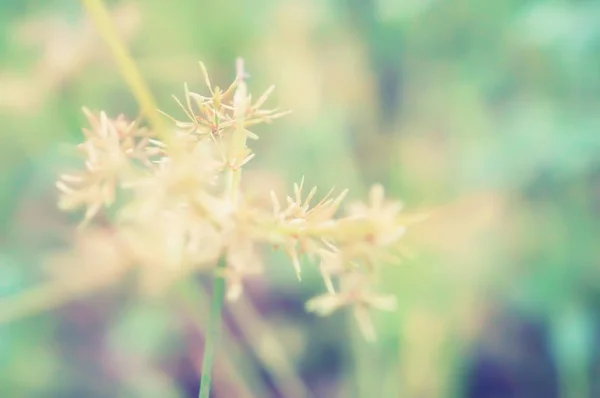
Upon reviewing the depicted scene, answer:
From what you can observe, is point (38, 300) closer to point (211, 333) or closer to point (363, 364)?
point (363, 364)

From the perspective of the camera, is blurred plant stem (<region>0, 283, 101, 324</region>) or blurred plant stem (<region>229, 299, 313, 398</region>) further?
blurred plant stem (<region>229, 299, 313, 398</region>)

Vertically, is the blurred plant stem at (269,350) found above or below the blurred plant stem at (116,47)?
above

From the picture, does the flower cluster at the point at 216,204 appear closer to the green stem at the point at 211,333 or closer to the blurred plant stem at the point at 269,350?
the green stem at the point at 211,333

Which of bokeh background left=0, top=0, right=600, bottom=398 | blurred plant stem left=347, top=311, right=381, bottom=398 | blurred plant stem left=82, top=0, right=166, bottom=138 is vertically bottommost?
blurred plant stem left=82, top=0, right=166, bottom=138

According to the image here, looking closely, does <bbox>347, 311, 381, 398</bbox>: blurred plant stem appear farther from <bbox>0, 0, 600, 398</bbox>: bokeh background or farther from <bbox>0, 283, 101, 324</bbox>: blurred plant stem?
<bbox>0, 283, 101, 324</bbox>: blurred plant stem

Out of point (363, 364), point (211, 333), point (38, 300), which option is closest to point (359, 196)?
point (363, 364)

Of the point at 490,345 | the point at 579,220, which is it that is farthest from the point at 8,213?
the point at 579,220

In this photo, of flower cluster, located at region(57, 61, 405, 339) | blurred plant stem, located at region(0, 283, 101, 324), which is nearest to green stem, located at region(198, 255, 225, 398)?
flower cluster, located at region(57, 61, 405, 339)

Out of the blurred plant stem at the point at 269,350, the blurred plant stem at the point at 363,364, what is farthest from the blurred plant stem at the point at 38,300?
the blurred plant stem at the point at 363,364
